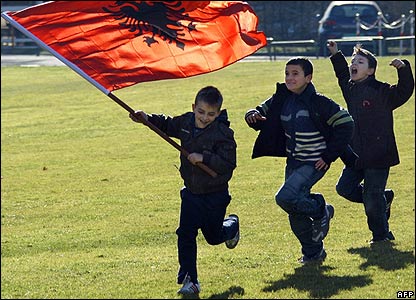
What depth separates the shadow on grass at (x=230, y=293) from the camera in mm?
8356

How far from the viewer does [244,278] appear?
908 centimetres

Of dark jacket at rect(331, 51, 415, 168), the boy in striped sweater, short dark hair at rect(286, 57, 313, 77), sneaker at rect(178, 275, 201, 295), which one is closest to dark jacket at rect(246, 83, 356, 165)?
the boy in striped sweater

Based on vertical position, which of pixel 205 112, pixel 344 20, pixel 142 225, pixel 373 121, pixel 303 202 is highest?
pixel 205 112

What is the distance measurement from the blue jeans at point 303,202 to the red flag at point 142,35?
1.32 meters

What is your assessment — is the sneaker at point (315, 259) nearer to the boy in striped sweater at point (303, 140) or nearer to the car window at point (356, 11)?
the boy in striped sweater at point (303, 140)

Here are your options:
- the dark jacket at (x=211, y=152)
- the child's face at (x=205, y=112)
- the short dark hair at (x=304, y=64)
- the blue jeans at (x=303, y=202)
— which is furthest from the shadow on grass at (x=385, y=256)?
the child's face at (x=205, y=112)

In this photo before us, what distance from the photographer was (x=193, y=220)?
8.73 metres

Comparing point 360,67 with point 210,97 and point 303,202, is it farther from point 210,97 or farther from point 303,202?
point 210,97

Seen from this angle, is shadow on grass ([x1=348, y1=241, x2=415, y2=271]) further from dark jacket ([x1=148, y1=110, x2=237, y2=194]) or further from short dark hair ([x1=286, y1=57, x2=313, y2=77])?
short dark hair ([x1=286, y1=57, x2=313, y2=77])

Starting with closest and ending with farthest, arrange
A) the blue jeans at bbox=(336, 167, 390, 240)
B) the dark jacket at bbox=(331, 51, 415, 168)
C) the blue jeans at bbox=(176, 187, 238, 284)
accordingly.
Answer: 1. the blue jeans at bbox=(176, 187, 238, 284)
2. the dark jacket at bbox=(331, 51, 415, 168)
3. the blue jeans at bbox=(336, 167, 390, 240)

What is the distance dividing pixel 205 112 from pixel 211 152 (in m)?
0.29

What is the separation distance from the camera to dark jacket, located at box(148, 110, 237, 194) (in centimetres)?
866

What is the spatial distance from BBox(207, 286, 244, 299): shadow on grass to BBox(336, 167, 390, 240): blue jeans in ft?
7.06

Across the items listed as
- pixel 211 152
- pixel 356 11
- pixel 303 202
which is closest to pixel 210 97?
pixel 211 152
